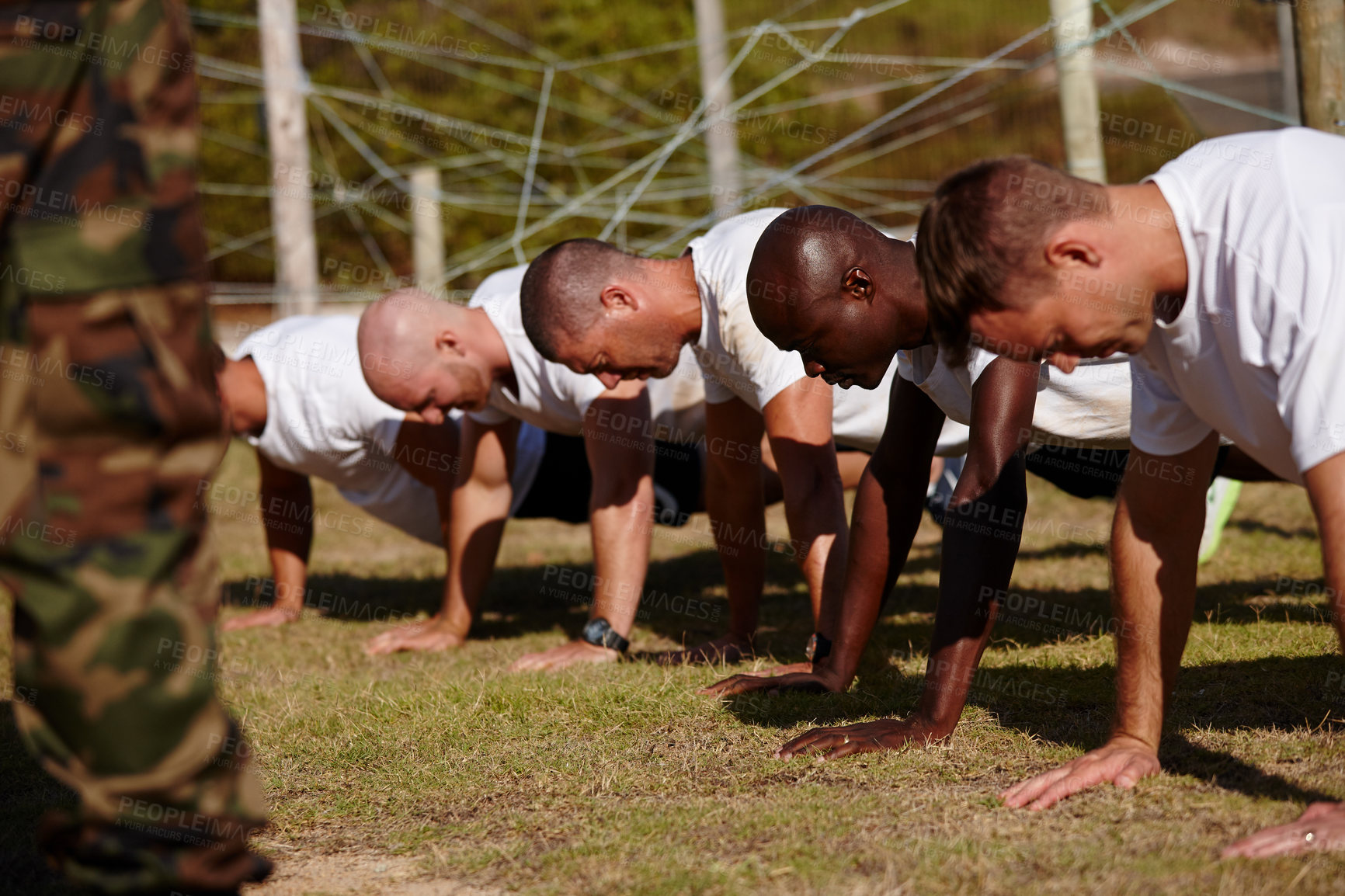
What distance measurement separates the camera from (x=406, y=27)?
14414mm

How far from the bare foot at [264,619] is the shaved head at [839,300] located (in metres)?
3.44

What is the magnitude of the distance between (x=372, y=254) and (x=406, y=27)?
279 centimetres

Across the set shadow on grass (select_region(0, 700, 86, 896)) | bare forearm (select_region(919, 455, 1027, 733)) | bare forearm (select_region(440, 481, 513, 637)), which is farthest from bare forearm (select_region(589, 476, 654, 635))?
shadow on grass (select_region(0, 700, 86, 896))

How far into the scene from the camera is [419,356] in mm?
4527

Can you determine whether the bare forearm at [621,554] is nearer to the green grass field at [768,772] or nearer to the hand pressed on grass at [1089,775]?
the green grass field at [768,772]

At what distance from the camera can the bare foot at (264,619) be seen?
5.62 metres

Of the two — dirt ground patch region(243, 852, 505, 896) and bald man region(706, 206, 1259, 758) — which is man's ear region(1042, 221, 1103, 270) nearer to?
bald man region(706, 206, 1259, 758)

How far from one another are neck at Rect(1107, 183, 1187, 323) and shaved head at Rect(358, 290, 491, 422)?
9.61 feet

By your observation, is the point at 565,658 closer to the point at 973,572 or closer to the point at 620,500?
the point at 620,500

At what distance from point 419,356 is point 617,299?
999 mm

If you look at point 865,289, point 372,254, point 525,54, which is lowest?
point 865,289

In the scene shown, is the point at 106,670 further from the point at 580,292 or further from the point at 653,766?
the point at 580,292

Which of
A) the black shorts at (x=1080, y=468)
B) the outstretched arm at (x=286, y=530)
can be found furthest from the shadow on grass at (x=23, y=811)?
the black shorts at (x=1080, y=468)

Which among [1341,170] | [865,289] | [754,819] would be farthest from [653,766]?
[1341,170]
